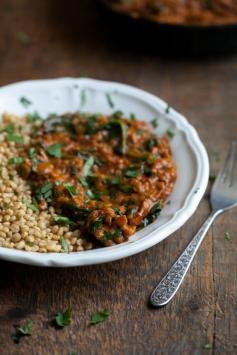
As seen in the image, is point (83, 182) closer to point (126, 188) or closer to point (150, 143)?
point (126, 188)

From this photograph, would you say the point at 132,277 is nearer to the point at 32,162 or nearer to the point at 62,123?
the point at 32,162

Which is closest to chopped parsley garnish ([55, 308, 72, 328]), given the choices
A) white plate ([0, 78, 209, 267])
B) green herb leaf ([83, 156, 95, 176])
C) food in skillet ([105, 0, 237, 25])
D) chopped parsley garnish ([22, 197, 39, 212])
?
white plate ([0, 78, 209, 267])

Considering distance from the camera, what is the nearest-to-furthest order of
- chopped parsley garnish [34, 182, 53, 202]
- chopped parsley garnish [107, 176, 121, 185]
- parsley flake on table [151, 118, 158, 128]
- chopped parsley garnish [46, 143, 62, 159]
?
chopped parsley garnish [34, 182, 53, 202] → chopped parsley garnish [107, 176, 121, 185] → chopped parsley garnish [46, 143, 62, 159] → parsley flake on table [151, 118, 158, 128]

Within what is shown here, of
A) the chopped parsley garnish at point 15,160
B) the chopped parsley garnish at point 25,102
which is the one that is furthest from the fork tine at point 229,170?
the chopped parsley garnish at point 25,102

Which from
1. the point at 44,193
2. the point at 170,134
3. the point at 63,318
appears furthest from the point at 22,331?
the point at 170,134

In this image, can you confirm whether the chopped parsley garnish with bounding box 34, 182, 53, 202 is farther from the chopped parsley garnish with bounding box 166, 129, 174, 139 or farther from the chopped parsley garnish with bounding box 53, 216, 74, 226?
the chopped parsley garnish with bounding box 166, 129, 174, 139

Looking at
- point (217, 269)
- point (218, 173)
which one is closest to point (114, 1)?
point (218, 173)

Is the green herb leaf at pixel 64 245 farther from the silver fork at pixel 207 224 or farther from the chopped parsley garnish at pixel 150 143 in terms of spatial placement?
the chopped parsley garnish at pixel 150 143
